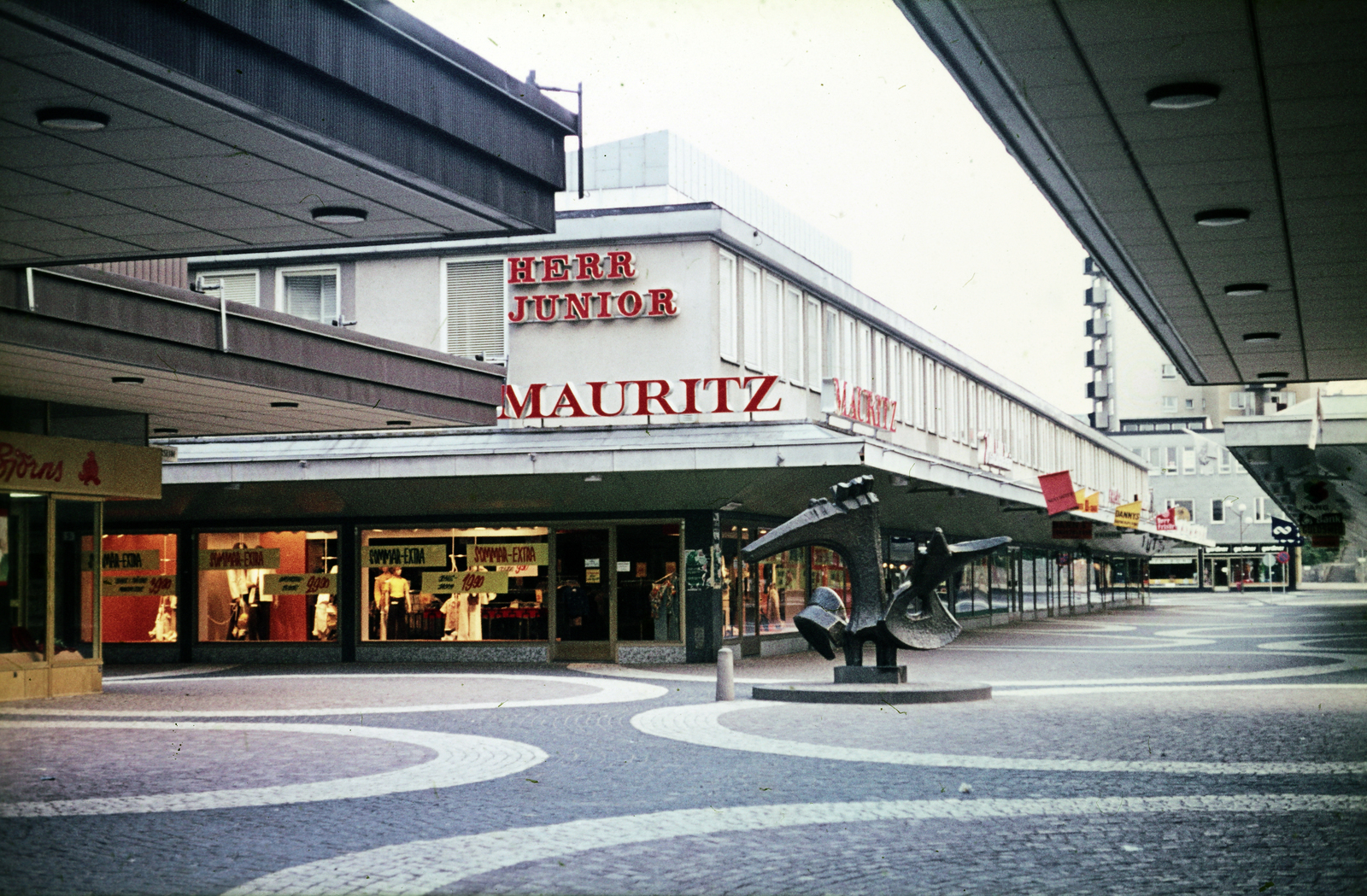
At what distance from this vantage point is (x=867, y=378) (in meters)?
34.8

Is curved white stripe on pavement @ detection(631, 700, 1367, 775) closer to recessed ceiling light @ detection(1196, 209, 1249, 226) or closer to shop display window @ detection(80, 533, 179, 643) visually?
recessed ceiling light @ detection(1196, 209, 1249, 226)

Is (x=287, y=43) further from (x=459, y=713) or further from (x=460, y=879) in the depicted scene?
(x=459, y=713)

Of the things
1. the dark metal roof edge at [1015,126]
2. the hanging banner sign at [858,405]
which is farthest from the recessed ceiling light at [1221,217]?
the hanging banner sign at [858,405]

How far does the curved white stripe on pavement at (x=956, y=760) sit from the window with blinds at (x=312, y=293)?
15569 mm

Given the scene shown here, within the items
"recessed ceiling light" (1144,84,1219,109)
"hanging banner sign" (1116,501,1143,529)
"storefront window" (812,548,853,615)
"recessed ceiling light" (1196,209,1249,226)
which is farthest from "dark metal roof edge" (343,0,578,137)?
"hanging banner sign" (1116,501,1143,529)

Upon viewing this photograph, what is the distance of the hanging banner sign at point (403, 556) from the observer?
90.5 ft

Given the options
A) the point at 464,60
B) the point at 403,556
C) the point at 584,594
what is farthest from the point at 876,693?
the point at 403,556

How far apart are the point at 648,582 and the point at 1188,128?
704 inches

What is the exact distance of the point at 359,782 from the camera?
470 inches

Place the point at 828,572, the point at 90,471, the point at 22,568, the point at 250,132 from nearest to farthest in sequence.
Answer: the point at 250,132 < the point at 22,568 < the point at 90,471 < the point at 828,572

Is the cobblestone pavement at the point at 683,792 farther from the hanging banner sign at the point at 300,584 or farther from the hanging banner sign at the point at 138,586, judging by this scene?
the hanging banner sign at the point at 138,586

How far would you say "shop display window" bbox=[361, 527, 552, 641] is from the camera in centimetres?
2723

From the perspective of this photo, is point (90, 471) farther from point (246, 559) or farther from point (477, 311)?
point (477, 311)

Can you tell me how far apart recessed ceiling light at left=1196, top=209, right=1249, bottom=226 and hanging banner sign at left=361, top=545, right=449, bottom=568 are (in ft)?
58.1
